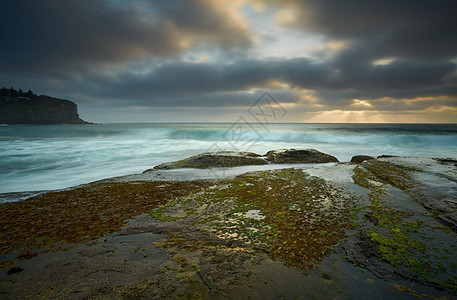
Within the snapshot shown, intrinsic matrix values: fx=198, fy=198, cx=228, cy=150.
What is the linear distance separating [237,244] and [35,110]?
150m

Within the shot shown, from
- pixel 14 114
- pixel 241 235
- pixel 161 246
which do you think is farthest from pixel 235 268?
pixel 14 114

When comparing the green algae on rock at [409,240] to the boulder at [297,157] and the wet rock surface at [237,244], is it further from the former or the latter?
the boulder at [297,157]

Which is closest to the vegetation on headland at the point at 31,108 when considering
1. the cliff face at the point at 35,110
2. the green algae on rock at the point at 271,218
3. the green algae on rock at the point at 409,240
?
the cliff face at the point at 35,110

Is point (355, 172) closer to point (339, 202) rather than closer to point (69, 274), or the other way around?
point (339, 202)

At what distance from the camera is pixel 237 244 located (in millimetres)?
3857

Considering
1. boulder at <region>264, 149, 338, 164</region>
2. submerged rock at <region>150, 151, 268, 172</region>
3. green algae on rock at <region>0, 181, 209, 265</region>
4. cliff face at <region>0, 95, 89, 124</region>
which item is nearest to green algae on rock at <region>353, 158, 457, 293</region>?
green algae on rock at <region>0, 181, 209, 265</region>

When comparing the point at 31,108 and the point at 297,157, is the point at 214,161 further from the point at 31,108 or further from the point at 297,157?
the point at 31,108

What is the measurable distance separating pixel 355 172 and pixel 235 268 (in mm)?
8384

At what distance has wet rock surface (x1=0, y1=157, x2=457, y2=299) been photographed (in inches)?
111

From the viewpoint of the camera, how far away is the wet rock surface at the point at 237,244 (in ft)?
9.22

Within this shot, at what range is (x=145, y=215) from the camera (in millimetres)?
5352

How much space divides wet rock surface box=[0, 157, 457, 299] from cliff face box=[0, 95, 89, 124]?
140 m

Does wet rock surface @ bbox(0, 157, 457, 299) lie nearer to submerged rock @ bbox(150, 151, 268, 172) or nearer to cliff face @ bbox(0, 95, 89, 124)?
submerged rock @ bbox(150, 151, 268, 172)

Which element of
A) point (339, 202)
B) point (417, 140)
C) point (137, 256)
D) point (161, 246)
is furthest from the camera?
point (417, 140)
